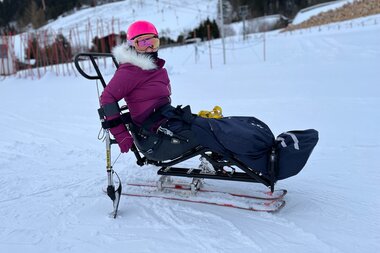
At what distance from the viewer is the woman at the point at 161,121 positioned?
286 centimetres

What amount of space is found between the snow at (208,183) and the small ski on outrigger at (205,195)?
0.06 metres

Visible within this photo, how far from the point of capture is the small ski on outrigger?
3.14 metres

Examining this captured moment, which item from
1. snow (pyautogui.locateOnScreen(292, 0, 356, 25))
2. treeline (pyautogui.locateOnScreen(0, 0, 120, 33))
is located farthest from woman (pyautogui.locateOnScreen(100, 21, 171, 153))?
treeline (pyautogui.locateOnScreen(0, 0, 120, 33))

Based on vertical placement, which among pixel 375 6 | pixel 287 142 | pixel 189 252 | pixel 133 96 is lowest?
pixel 189 252

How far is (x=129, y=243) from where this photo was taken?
2.76m

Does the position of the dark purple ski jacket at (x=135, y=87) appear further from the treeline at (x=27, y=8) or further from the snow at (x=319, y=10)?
the treeline at (x=27, y=8)

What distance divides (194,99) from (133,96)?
593 centimetres

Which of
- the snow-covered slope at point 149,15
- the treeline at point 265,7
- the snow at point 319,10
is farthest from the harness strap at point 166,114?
the treeline at point 265,7

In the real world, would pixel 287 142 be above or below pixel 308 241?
above

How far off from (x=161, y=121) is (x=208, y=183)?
90 centimetres

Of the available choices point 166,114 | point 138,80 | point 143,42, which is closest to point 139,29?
point 143,42

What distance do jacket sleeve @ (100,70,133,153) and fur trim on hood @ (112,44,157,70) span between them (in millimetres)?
125

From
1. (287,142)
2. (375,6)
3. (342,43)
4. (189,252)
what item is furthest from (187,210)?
(375,6)

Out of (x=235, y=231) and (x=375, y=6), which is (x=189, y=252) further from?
(x=375, y=6)
